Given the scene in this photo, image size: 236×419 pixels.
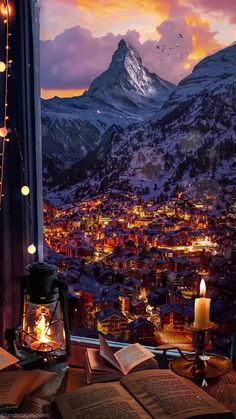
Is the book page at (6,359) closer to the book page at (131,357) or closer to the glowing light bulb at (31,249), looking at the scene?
the book page at (131,357)

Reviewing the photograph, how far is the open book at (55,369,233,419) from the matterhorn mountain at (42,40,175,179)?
1.15 metres

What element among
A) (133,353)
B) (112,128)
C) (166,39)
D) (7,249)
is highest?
(166,39)

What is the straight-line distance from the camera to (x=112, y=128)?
224cm

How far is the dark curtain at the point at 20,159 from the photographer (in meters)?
1.93

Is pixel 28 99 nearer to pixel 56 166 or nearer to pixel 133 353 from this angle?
pixel 56 166

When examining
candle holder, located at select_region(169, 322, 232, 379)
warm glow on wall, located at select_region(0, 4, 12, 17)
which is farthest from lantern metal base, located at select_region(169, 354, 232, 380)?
warm glow on wall, located at select_region(0, 4, 12, 17)

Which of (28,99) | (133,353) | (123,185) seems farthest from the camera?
(123,185)

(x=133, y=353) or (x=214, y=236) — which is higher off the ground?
(x=214, y=236)

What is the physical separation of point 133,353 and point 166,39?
48.5 inches

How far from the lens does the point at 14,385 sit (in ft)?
4.65

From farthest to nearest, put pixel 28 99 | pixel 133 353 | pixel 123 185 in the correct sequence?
pixel 123 185 → pixel 28 99 → pixel 133 353

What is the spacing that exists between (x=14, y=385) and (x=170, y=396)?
0.44m

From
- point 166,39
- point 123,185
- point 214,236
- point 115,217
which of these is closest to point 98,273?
point 115,217

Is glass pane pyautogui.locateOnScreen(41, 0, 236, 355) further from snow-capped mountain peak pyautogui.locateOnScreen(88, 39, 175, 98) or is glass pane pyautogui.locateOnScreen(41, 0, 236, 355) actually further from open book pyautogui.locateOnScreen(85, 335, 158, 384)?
open book pyautogui.locateOnScreen(85, 335, 158, 384)
